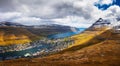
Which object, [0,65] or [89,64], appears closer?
[89,64]

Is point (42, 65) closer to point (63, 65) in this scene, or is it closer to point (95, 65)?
point (63, 65)

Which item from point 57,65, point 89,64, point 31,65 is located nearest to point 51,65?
point 57,65

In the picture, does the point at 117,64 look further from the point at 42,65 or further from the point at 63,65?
the point at 42,65

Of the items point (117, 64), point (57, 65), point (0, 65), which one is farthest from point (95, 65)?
point (0, 65)

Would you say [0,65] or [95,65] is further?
[0,65]

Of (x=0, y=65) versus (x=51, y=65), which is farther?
(x=0, y=65)

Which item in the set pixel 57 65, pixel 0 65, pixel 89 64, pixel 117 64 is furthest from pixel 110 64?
pixel 0 65

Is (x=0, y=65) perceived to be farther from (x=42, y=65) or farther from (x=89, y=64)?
(x=89, y=64)
